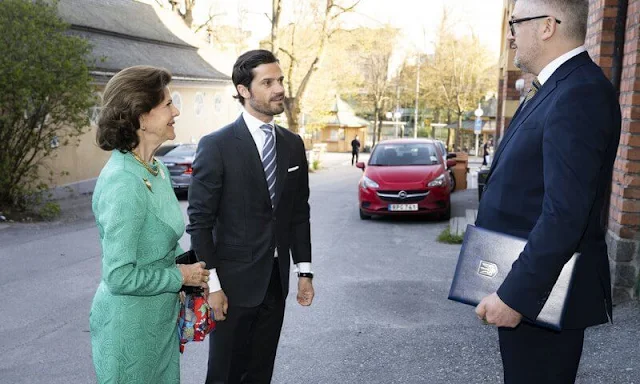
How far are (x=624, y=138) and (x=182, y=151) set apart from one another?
14744 millimetres

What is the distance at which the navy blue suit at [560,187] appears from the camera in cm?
202

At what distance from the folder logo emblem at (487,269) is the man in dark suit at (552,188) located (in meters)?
0.10

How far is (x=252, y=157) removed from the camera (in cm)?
321

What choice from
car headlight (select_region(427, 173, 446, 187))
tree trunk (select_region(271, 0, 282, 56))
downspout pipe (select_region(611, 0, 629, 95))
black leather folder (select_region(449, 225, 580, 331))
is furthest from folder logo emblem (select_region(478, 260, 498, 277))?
tree trunk (select_region(271, 0, 282, 56))

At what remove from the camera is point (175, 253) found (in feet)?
8.97

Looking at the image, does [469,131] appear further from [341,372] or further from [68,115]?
[341,372]

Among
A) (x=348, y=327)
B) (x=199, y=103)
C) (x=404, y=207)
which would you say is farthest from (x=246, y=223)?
(x=199, y=103)

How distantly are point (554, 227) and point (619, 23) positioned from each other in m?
4.85

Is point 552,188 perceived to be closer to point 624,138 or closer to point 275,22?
point 624,138

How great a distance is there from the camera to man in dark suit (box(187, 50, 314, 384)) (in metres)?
3.13

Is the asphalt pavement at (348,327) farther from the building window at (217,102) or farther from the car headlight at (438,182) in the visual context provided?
the building window at (217,102)

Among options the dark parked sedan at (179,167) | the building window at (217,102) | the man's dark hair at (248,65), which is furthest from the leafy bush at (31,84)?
the building window at (217,102)

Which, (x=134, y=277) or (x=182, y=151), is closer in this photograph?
(x=134, y=277)

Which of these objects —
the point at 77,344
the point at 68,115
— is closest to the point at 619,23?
the point at 77,344
